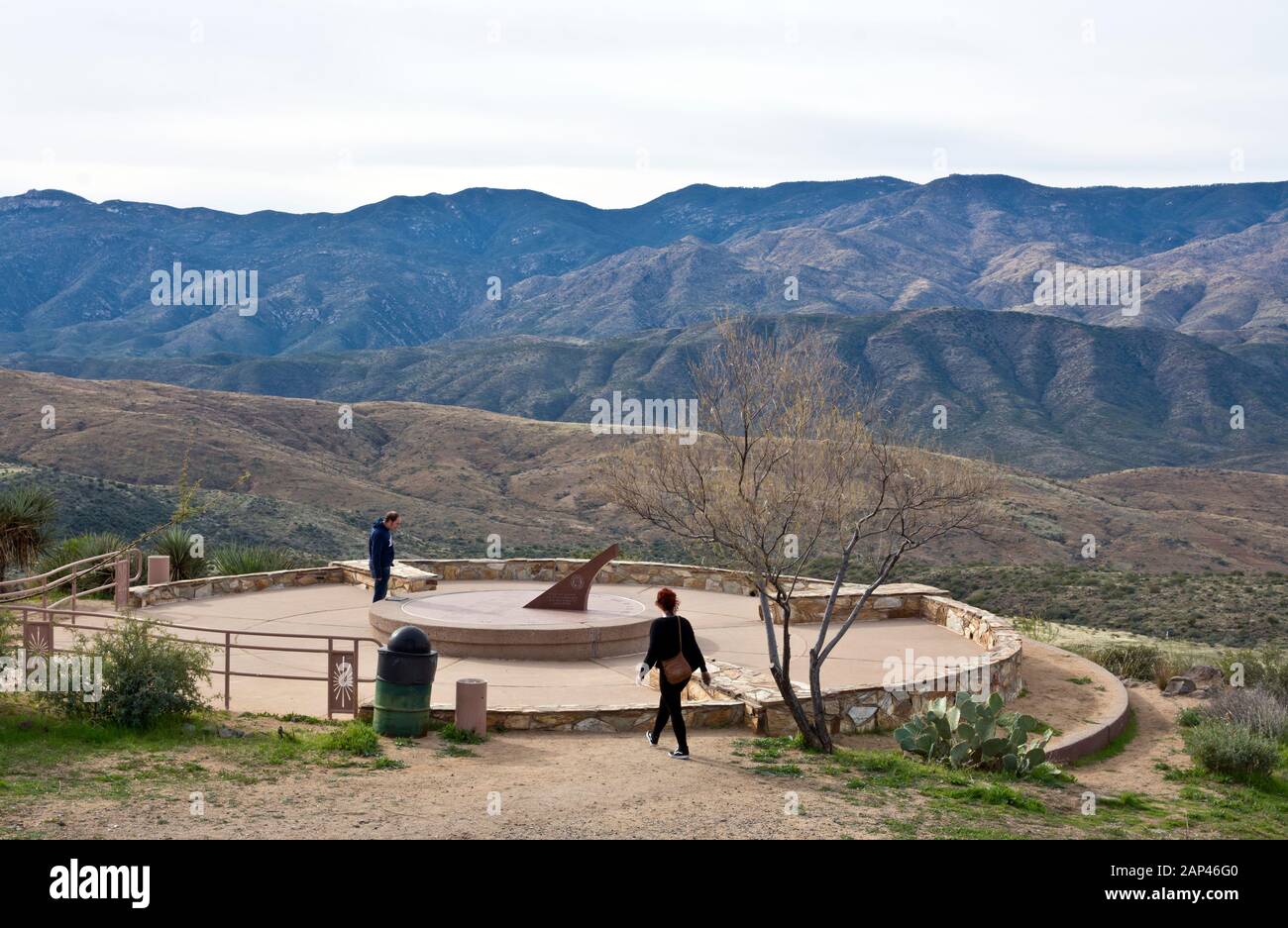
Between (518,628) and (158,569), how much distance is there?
7.14 m

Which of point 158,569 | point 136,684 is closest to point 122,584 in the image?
point 158,569

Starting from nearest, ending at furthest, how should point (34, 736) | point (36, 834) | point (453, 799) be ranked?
point (36, 834), point (453, 799), point (34, 736)

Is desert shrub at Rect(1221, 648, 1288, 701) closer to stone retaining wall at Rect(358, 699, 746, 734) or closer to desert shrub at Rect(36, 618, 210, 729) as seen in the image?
stone retaining wall at Rect(358, 699, 746, 734)

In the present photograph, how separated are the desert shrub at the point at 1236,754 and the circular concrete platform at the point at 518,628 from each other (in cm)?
667

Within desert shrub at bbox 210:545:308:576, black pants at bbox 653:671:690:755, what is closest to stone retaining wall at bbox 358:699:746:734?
black pants at bbox 653:671:690:755

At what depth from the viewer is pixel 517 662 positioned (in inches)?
571

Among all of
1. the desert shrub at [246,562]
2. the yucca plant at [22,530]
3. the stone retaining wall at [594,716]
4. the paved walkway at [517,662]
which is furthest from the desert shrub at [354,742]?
the yucca plant at [22,530]

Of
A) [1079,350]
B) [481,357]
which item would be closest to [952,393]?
[1079,350]

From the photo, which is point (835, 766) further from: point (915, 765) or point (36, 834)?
point (36, 834)

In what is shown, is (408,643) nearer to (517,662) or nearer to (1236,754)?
(517,662)

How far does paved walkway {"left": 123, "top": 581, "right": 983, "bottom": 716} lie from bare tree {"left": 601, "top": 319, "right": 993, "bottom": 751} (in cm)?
219

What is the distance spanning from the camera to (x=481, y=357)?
394 ft

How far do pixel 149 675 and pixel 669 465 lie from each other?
5187mm
